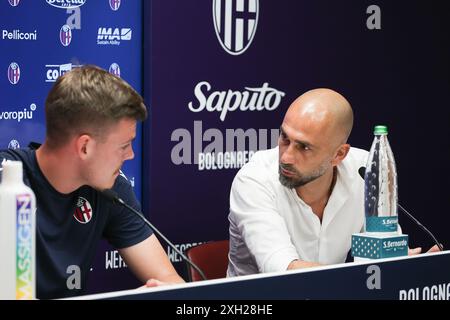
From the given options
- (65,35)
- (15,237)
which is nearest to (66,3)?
(65,35)

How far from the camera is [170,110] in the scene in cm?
395

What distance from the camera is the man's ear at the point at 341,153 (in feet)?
9.55

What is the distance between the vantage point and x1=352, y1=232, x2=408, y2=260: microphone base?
83.2 inches

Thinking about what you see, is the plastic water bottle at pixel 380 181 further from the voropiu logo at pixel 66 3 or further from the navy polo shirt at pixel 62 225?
the voropiu logo at pixel 66 3

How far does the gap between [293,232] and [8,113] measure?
135 centimetres

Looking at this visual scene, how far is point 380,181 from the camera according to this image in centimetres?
249

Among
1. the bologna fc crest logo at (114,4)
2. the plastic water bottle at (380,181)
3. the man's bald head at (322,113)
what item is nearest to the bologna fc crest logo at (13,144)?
the bologna fc crest logo at (114,4)

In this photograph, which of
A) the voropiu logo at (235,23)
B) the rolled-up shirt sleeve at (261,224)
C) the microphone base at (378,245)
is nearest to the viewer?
the microphone base at (378,245)

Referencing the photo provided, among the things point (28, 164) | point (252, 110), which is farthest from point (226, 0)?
point (28, 164)

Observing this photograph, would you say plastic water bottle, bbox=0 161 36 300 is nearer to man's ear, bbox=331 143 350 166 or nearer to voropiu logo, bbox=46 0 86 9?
man's ear, bbox=331 143 350 166

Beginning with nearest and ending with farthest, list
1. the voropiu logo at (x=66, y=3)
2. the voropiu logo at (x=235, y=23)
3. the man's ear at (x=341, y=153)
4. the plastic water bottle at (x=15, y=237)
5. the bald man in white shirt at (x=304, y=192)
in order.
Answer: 1. the plastic water bottle at (x=15, y=237)
2. the bald man in white shirt at (x=304, y=192)
3. the man's ear at (x=341, y=153)
4. the voropiu logo at (x=66, y=3)
5. the voropiu logo at (x=235, y=23)

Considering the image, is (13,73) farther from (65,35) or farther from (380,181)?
(380,181)

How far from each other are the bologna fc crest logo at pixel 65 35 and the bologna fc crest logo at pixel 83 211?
4.43 ft

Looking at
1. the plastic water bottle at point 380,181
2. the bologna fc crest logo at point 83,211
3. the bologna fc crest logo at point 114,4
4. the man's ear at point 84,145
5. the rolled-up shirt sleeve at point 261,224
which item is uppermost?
the bologna fc crest logo at point 114,4
